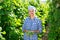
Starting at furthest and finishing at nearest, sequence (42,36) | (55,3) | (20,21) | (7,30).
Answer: (42,36)
(20,21)
(7,30)
(55,3)

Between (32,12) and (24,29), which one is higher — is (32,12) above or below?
above

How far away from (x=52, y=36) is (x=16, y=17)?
3.37 meters

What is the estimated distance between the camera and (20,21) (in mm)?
8547

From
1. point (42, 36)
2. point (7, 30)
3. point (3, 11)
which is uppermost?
point (3, 11)

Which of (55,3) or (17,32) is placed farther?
(17,32)

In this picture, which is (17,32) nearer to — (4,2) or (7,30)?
(7,30)

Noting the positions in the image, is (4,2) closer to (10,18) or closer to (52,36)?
(10,18)

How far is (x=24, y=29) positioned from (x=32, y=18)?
0.35 metres

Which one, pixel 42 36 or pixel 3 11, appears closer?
pixel 3 11

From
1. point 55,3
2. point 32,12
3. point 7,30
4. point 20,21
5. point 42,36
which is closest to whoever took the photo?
point 55,3

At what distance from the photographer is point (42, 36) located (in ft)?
33.1

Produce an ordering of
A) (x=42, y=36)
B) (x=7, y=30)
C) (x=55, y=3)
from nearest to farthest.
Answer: (x=55, y=3)
(x=7, y=30)
(x=42, y=36)

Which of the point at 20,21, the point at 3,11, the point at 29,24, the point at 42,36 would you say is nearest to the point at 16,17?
the point at 20,21

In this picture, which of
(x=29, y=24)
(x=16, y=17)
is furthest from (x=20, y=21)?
(x=29, y=24)
